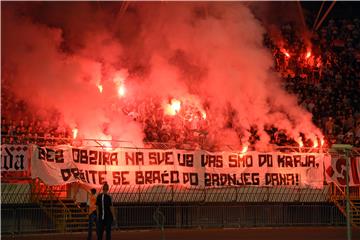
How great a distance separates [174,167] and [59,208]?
3988 millimetres

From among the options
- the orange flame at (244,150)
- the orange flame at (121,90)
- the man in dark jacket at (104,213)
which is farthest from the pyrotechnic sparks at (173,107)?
the man in dark jacket at (104,213)

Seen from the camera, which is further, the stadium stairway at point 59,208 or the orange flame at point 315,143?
the orange flame at point 315,143

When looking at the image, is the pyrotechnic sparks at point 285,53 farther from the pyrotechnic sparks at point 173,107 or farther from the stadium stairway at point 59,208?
the stadium stairway at point 59,208

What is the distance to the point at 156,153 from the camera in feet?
84.5

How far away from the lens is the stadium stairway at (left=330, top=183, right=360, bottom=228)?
2936 centimetres

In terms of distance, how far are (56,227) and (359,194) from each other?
11.9m

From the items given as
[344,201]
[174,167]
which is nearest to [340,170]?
[344,201]

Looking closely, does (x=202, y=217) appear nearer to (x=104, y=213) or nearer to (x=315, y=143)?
(x=315, y=143)

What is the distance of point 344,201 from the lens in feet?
97.7

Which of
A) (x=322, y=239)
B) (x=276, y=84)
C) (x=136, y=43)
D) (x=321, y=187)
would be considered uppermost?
(x=136, y=43)

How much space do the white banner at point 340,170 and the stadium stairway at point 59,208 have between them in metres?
8.89

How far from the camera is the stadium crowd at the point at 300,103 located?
28.9 m

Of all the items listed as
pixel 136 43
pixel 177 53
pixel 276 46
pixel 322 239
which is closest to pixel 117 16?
pixel 136 43

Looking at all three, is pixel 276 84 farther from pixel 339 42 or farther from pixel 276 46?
pixel 339 42
